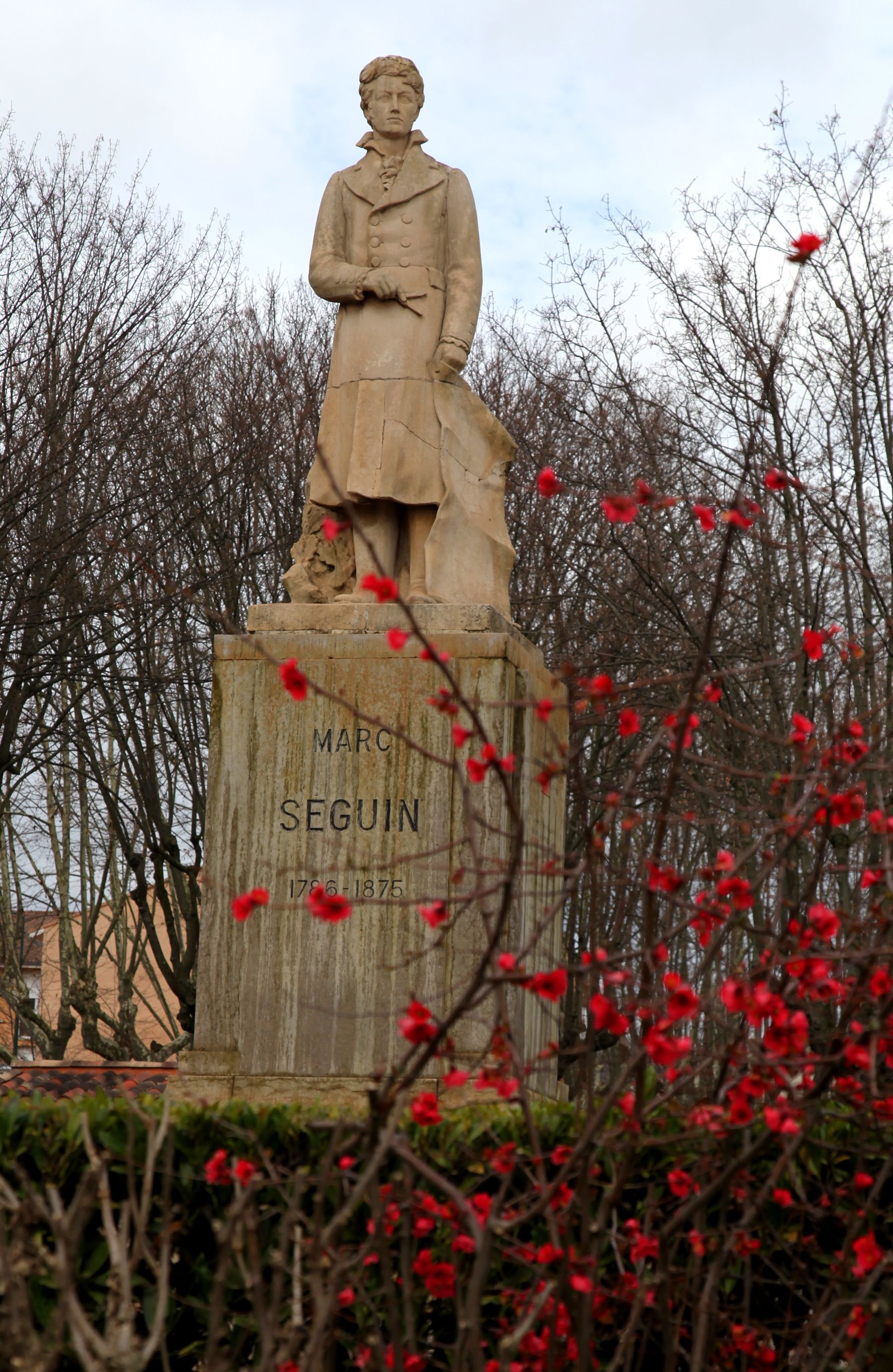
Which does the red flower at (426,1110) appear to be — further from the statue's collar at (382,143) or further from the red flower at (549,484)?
the statue's collar at (382,143)

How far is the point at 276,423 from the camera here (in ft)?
55.8

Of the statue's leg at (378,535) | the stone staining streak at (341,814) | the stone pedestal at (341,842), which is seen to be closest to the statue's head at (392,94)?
the statue's leg at (378,535)

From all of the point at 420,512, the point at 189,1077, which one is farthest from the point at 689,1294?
the point at 420,512

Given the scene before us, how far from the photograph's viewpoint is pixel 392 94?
306 inches

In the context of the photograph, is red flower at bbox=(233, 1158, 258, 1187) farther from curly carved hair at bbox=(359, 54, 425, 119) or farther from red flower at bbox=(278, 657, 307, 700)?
curly carved hair at bbox=(359, 54, 425, 119)

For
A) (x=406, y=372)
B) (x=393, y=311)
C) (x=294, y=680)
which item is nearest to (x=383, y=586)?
(x=294, y=680)

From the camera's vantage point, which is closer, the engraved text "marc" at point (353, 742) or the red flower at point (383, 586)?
the red flower at point (383, 586)

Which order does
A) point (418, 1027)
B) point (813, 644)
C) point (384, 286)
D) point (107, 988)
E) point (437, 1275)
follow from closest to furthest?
point (418, 1027) < point (437, 1275) < point (813, 644) < point (384, 286) < point (107, 988)

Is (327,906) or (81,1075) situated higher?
(327,906)

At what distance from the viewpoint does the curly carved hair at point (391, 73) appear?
776 cm

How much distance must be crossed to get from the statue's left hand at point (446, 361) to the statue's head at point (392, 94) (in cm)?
108

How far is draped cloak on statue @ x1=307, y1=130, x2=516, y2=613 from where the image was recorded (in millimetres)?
7516

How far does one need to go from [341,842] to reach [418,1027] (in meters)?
3.74

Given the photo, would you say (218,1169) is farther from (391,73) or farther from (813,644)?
(391,73)
